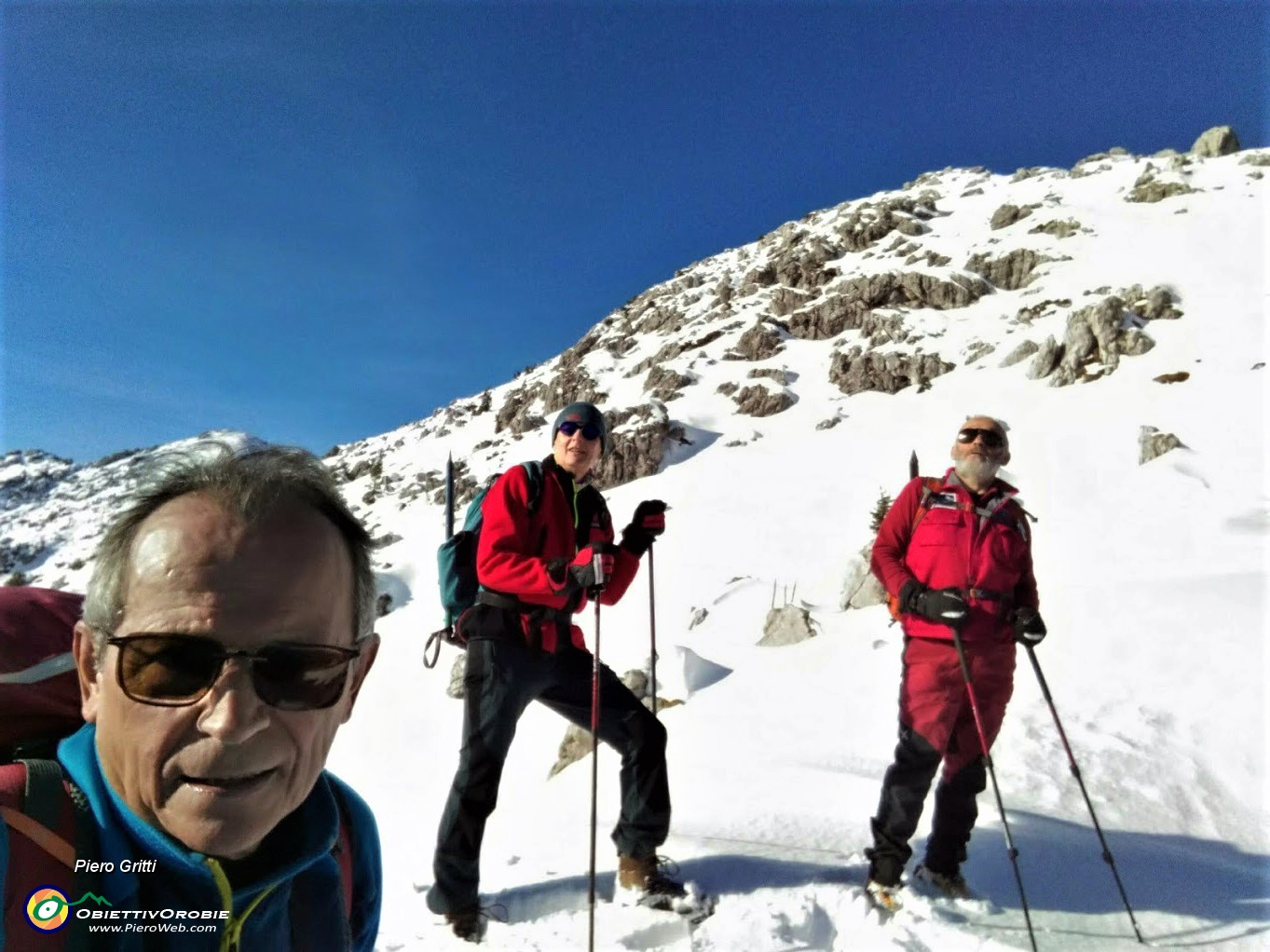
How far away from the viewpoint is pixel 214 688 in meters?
1.24

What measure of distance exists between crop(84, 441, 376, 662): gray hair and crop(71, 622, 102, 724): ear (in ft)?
0.06

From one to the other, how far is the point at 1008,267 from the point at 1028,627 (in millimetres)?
38206

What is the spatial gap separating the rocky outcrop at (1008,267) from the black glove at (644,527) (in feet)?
122

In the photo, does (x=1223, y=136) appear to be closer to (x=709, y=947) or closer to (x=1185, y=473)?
(x=1185, y=473)

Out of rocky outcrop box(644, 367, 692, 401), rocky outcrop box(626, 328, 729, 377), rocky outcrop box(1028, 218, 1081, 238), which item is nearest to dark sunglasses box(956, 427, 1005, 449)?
rocky outcrop box(644, 367, 692, 401)

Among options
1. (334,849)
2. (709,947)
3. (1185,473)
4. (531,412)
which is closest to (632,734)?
(709,947)

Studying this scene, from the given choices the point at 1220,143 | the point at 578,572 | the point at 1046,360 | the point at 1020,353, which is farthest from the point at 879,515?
the point at 1220,143

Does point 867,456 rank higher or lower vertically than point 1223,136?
lower

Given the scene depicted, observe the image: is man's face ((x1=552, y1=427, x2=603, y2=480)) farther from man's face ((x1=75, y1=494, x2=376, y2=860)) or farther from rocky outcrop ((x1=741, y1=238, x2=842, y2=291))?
rocky outcrop ((x1=741, y1=238, x2=842, y2=291))

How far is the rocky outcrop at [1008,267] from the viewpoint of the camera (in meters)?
34.5

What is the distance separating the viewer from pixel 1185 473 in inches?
571

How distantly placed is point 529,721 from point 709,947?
579 centimetres

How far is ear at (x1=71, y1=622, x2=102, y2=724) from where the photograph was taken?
1.29 meters

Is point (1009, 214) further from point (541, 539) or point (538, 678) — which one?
point (538, 678)
